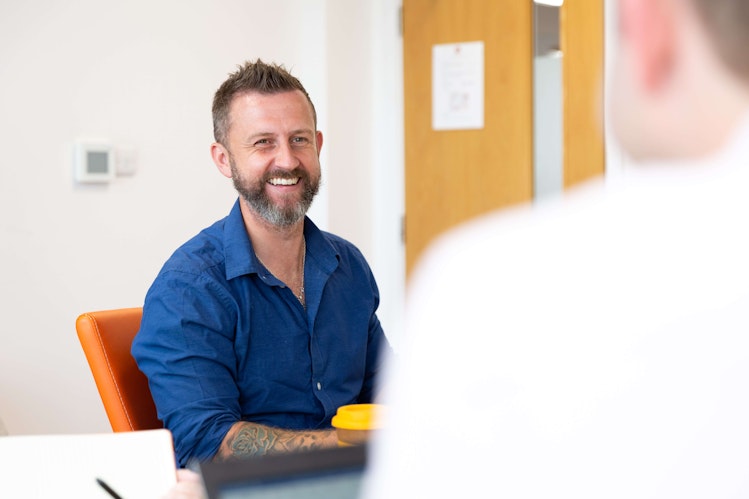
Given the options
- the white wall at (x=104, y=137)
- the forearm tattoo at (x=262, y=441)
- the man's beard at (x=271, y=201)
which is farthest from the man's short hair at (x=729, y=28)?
the white wall at (x=104, y=137)

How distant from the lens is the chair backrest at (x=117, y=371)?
1.78m

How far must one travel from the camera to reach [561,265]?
0.39m

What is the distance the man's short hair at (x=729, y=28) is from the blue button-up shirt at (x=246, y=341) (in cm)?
146

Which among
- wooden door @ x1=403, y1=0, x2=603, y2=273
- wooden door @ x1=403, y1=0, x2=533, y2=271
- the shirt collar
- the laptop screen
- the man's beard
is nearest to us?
the laptop screen

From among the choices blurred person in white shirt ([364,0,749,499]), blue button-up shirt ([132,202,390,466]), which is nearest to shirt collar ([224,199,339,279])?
blue button-up shirt ([132,202,390,466])

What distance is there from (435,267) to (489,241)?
0.03 meters

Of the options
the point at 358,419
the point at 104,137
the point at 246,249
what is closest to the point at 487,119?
the point at 104,137

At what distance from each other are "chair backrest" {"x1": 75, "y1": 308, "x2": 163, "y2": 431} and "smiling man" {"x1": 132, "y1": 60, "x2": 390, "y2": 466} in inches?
2.2

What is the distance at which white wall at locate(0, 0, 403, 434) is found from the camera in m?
3.03

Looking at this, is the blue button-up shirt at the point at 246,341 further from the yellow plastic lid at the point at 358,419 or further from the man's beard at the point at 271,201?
the yellow plastic lid at the point at 358,419

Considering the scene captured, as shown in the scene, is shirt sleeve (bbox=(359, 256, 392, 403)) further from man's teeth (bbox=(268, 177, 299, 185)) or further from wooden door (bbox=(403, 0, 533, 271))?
wooden door (bbox=(403, 0, 533, 271))

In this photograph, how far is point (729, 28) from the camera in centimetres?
36

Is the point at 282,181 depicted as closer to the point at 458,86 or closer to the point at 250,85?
the point at 250,85

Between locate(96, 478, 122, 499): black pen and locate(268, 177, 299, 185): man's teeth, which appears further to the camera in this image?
locate(268, 177, 299, 185): man's teeth
